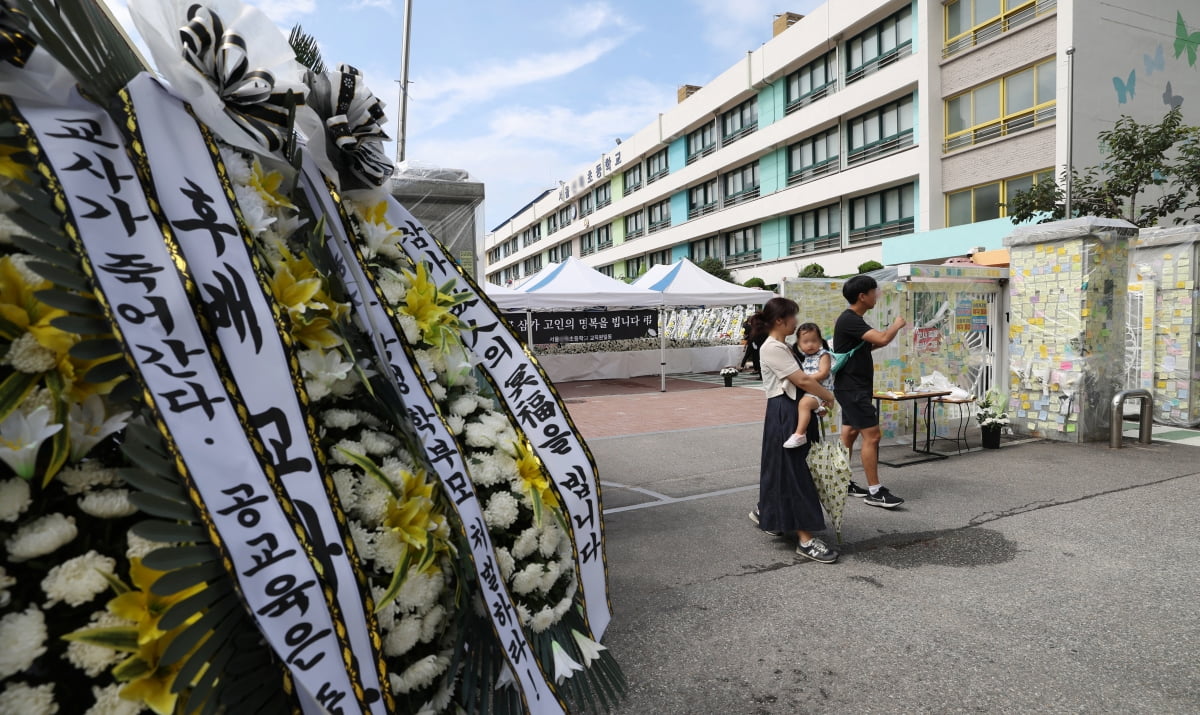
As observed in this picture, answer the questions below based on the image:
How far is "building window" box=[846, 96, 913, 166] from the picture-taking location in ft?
73.6

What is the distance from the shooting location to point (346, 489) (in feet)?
4.05

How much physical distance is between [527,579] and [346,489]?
0.46 metres

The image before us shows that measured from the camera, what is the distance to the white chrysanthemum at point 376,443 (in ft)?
4.32

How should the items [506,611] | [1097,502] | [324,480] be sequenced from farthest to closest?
1. [1097,502]
2. [506,611]
3. [324,480]

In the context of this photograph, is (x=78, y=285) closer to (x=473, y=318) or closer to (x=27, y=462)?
(x=27, y=462)

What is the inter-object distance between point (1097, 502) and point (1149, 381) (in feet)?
16.6

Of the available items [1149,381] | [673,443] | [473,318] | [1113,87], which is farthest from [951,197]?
[473,318]

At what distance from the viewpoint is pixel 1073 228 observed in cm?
786

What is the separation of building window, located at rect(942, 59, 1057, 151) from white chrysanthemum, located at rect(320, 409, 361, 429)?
69.3ft

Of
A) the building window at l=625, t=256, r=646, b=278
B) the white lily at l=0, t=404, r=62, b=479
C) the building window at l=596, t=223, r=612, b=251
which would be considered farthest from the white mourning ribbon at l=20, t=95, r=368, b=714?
the building window at l=596, t=223, r=612, b=251

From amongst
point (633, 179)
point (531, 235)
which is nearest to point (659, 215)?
point (633, 179)

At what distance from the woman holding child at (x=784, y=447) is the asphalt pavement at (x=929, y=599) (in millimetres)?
226

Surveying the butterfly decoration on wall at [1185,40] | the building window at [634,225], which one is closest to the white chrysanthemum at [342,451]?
the butterfly decoration on wall at [1185,40]

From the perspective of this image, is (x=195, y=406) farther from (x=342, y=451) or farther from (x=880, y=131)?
(x=880, y=131)
